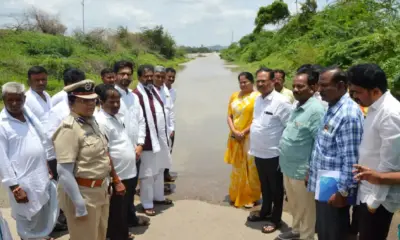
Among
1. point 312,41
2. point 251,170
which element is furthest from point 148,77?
point 312,41

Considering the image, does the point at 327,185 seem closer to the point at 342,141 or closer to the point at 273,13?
the point at 342,141

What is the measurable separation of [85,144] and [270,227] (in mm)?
2358

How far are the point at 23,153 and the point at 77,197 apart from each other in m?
0.91

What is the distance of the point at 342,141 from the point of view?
2.64 metres

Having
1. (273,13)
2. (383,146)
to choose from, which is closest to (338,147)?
(383,146)

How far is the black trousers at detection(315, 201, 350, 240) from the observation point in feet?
8.91

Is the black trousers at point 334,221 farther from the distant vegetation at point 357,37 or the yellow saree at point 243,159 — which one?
Answer: the distant vegetation at point 357,37

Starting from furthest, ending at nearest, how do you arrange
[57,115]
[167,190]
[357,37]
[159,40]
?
[159,40] < [357,37] < [167,190] < [57,115]

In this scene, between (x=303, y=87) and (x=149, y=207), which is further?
(x=149, y=207)

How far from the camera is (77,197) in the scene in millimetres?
2703

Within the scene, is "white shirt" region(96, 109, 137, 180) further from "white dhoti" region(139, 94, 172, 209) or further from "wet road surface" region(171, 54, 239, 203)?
"wet road surface" region(171, 54, 239, 203)

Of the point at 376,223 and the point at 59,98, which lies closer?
the point at 376,223

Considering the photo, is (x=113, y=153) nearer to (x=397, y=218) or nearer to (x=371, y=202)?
(x=371, y=202)

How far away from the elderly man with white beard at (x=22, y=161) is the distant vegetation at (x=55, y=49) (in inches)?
413
